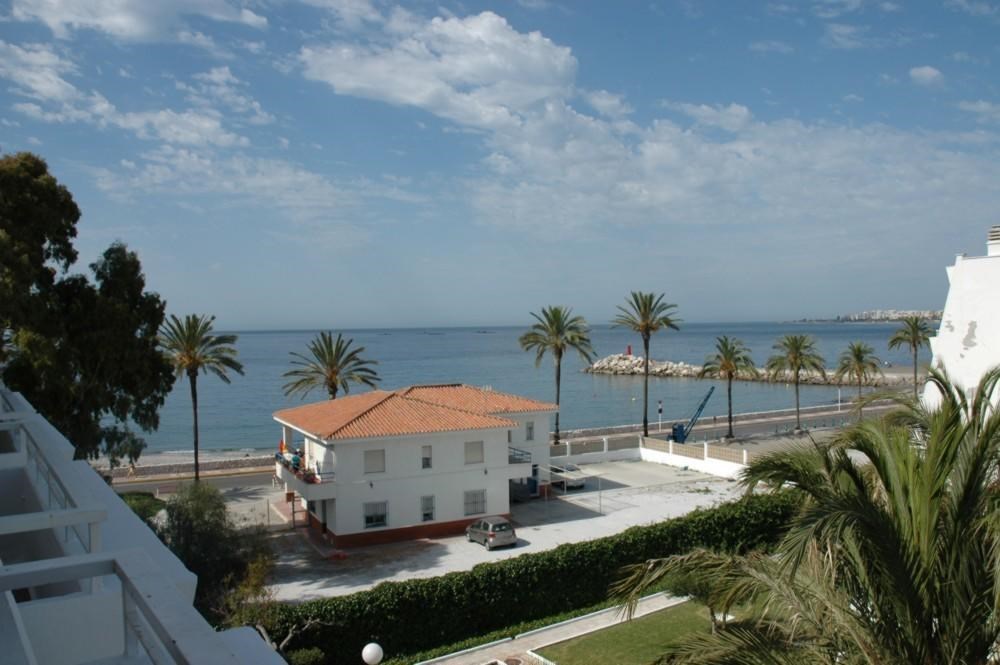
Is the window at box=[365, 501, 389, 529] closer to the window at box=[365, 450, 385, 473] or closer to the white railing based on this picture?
the window at box=[365, 450, 385, 473]

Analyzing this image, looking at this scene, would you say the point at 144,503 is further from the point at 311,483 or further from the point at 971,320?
the point at 971,320

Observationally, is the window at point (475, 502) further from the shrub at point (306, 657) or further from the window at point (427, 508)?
the shrub at point (306, 657)

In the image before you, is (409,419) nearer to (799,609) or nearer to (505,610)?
(505,610)

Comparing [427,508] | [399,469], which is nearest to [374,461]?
[399,469]

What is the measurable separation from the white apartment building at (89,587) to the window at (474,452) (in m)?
24.2

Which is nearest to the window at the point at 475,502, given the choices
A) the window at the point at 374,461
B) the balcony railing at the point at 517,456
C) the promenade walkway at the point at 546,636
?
the balcony railing at the point at 517,456

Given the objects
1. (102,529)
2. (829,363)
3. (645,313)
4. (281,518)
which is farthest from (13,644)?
(829,363)

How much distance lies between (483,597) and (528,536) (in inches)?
357

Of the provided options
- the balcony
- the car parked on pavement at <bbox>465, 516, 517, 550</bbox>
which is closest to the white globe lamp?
the car parked on pavement at <bbox>465, 516, 517, 550</bbox>

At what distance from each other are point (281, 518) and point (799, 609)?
1140 inches

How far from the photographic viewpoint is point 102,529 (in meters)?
5.68

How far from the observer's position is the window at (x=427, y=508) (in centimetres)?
3102

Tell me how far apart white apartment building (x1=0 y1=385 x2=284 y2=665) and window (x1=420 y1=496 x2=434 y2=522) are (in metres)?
23.1

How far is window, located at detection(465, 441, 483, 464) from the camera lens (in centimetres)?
→ 3222
